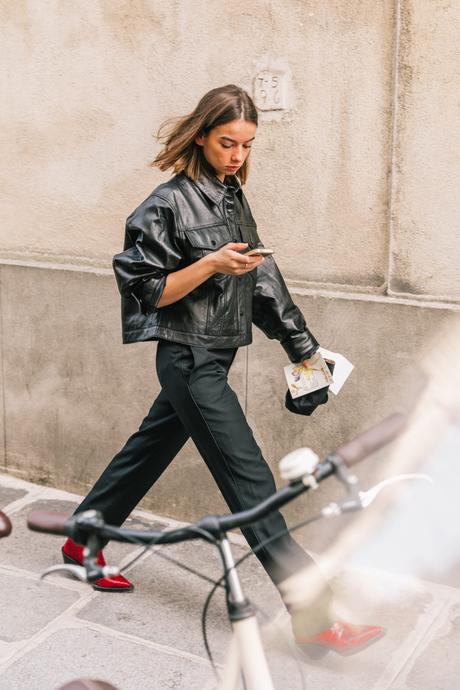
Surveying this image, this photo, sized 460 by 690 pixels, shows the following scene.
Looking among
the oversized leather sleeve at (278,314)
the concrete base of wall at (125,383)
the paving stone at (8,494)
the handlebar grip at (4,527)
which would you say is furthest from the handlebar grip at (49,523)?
the paving stone at (8,494)

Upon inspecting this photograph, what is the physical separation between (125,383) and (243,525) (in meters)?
2.82

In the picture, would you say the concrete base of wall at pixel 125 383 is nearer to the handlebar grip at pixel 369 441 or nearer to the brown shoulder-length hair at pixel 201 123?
the brown shoulder-length hair at pixel 201 123

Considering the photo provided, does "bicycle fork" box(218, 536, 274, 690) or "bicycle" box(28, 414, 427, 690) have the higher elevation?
"bicycle" box(28, 414, 427, 690)

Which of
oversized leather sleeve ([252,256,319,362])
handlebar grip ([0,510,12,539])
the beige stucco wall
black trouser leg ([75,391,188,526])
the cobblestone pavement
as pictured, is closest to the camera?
handlebar grip ([0,510,12,539])

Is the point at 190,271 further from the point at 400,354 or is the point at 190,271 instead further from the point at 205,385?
the point at 400,354

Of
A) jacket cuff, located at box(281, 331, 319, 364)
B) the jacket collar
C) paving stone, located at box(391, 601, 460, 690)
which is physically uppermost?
the jacket collar

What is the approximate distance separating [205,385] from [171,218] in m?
0.60

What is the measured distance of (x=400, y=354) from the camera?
148 inches

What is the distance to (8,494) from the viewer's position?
4.80 m

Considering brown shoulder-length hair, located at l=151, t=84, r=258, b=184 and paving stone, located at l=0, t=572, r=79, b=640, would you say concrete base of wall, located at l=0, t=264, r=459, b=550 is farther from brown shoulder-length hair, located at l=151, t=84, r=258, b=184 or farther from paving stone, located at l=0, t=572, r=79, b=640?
brown shoulder-length hair, located at l=151, t=84, r=258, b=184

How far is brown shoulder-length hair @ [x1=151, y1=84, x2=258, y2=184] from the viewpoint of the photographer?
9.96 ft

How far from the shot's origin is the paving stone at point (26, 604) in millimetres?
3459

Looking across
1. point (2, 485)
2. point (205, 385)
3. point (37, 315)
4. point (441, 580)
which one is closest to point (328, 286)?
point (205, 385)

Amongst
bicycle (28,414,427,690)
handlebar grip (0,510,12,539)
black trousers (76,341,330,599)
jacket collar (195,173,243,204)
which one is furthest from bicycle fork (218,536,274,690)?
jacket collar (195,173,243,204)
